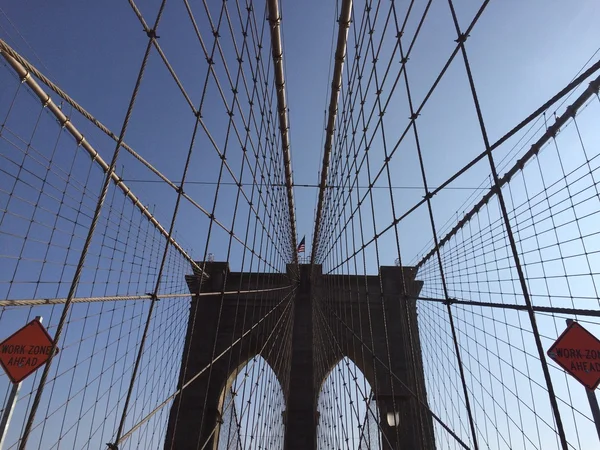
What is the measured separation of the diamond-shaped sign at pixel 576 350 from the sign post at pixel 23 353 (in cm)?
524

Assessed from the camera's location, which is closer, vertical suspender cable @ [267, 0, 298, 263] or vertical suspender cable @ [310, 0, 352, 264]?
vertical suspender cable @ [310, 0, 352, 264]

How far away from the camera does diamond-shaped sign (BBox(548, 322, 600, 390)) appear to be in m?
4.42

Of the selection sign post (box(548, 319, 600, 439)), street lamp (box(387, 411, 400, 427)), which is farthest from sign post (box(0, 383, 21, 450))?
sign post (box(548, 319, 600, 439))

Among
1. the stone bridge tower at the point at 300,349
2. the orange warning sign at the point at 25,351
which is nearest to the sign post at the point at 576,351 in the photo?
the orange warning sign at the point at 25,351

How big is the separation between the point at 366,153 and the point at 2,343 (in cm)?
479

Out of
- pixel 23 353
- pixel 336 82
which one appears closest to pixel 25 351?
pixel 23 353

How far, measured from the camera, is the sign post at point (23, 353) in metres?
3.15

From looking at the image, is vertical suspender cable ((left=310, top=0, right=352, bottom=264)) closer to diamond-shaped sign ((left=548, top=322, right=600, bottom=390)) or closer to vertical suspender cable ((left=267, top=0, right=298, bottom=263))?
vertical suspender cable ((left=267, top=0, right=298, bottom=263))

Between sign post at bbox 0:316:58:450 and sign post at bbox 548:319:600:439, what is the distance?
524cm

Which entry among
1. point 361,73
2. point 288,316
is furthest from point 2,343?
point 288,316

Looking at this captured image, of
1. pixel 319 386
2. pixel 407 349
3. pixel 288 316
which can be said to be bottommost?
pixel 319 386

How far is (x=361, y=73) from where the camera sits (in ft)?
20.7

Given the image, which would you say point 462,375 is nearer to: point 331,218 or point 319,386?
point 331,218

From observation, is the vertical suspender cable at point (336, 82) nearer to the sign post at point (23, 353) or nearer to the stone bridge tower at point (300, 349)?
the stone bridge tower at point (300, 349)
